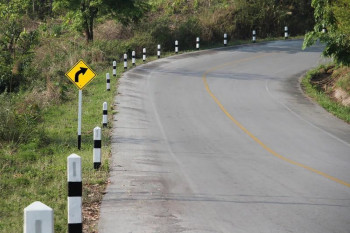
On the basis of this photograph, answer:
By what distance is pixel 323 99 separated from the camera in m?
24.8

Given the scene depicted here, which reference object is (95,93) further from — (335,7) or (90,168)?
(90,168)

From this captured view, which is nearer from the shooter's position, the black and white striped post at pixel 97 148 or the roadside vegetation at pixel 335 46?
the black and white striped post at pixel 97 148

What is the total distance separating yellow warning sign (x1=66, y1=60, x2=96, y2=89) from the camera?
53.4 feet

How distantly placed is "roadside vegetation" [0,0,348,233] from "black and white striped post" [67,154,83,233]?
68.7 inches

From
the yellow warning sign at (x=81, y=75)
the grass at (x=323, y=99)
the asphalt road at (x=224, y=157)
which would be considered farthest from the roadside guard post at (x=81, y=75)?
the grass at (x=323, y=99)

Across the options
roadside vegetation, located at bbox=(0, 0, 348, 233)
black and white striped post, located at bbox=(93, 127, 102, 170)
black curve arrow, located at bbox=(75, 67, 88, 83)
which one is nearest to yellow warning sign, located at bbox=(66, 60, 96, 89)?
black curve arrow, located at bbox=(75, 67, 88, 83)

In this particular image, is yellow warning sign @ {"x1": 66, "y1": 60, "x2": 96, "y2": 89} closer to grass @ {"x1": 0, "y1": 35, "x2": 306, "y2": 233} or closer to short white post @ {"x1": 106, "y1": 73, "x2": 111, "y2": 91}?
grass @ {"x1": 0, "y1": 35, "x2": 306, "y2": 233}

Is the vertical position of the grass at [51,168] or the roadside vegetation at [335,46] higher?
the roadside vegetation at [335,46]

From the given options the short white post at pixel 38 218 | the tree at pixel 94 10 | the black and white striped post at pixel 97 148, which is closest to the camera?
the short white post at pixel 38 218

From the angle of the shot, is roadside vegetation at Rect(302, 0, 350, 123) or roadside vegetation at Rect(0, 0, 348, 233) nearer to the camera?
roadside vegetation at Rect(0, 0, 348, 233)

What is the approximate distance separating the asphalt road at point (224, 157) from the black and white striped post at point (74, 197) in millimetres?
1798

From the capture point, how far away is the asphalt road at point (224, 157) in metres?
9.89

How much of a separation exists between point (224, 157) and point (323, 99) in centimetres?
1083

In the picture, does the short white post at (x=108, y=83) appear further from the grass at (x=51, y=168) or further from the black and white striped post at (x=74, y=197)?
the black and white striped post at (x=74, y=197)
